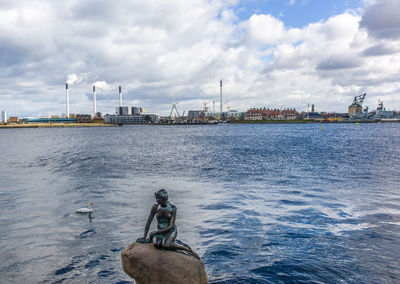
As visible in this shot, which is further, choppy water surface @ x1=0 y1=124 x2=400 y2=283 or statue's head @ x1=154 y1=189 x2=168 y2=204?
choppy water surface @ x1=0 y1=124 x2=400 y2=283

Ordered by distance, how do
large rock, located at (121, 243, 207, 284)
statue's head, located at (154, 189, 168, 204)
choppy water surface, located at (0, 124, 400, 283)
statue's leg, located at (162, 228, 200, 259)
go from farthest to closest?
choppy water surface, located at (0, 124, 400, 283)
statue's head, located at (154, 189, 168, 204)
statue's leg, located at (162, 228, 200, 259)
large rock, located at (121, 243, 207, 284)

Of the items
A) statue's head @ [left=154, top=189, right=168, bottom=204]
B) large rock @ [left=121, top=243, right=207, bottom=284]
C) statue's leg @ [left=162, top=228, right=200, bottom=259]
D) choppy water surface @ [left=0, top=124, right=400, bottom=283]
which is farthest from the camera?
choppy water surface @ [left=0, top=124, right=400, bottom=283]

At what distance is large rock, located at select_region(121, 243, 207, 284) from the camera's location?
271 inches

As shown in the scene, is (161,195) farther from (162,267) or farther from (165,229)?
(162,267)

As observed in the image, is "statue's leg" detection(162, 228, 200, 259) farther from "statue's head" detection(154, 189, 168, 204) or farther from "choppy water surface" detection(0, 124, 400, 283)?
"choppy water surface" detection(0, 124, 400, 283)

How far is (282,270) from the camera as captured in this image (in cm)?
1066

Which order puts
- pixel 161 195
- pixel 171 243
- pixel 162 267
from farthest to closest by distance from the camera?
pixel 161 195 < pixel 171 243 < pixel 162 267

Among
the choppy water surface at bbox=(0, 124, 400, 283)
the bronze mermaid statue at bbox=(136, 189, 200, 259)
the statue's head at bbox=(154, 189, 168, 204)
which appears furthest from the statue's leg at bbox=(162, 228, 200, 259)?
the choppy water surface at bbox=(0, 124, 400, 283)

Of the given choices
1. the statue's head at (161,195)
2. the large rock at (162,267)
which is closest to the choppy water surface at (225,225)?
the large rock at (162,267)

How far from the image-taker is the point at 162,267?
6910 mm

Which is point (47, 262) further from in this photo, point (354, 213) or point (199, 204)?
point (354, 213)

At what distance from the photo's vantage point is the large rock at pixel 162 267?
688 cm

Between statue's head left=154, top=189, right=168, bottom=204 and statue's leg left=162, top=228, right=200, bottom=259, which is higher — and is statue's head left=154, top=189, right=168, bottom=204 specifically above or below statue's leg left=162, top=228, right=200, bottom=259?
above

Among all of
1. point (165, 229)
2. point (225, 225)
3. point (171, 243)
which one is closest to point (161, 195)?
point (165, 229)
